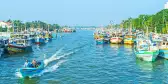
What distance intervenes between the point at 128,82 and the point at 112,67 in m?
10.7

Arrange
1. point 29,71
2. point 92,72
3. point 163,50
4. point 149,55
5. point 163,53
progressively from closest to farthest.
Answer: point 29,71 → point 92,72 → point 149,55 → point 163,50 → point 163,53

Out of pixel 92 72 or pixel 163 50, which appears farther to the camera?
pixel 163 50

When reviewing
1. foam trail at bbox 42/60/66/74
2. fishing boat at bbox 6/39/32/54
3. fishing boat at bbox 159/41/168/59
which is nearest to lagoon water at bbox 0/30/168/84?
foam trail at bbox 42/60/66/74

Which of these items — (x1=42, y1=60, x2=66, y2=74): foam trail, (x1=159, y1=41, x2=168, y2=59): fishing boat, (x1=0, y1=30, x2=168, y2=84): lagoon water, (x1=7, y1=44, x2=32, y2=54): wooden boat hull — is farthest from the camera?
(x1=7, y1=44, x2=32, y2=54): wooden boat hull

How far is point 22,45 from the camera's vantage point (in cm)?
6988

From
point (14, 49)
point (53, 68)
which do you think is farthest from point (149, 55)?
point (14, 49)

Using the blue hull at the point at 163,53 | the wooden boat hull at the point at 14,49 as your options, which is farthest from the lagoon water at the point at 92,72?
the wooden boat hull at the point at 14,49

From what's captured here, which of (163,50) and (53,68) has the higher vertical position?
(163,50)

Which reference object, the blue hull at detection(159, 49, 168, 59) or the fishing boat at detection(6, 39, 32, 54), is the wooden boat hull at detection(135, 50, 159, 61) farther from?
the fishing boat at detection(6, 39, 32, 54)

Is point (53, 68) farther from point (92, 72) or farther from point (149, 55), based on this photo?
point (149, 55)

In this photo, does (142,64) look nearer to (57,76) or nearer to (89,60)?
(89,60)

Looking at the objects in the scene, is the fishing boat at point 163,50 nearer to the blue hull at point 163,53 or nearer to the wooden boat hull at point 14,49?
the blue hull at point 163,53

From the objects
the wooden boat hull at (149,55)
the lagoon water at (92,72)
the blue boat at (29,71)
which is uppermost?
the wooden boat hull at (149,55)

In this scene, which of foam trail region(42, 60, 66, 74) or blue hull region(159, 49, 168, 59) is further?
blue hull region(159, 49, 168, 59)
